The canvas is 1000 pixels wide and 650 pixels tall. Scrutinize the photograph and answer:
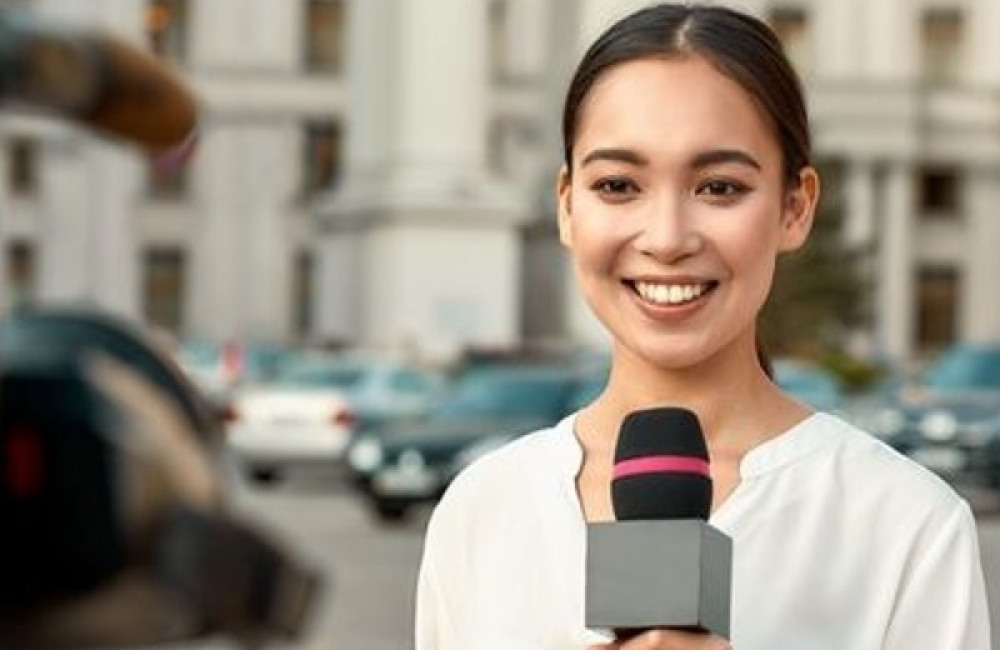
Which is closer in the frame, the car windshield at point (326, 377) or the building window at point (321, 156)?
the car windshield at point (326, 377)

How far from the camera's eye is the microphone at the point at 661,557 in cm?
201

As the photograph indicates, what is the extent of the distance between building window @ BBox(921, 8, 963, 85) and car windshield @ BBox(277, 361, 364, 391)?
5274 cm

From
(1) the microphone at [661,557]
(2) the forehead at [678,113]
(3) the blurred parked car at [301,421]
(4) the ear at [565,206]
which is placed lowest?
(3) the blurred parked car at [301,421]

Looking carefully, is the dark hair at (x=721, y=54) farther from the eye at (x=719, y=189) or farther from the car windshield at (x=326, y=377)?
the car windshield at (x=326, y=377)

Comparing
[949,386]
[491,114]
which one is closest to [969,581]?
[949,386]

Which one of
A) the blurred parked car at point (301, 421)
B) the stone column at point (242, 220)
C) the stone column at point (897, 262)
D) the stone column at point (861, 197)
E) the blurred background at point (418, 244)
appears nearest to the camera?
the blurred background at point (418, 244)

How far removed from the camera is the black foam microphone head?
2.11 m

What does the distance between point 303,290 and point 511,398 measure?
61336 millimetres

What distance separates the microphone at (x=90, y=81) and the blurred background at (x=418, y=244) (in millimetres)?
12

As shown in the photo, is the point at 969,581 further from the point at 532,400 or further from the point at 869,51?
the point at 869,51

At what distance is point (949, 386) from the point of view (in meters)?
26.4

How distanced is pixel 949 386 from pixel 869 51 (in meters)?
57.7

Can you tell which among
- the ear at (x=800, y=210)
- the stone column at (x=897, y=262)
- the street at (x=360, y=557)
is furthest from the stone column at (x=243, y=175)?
the ear at (x=800, y=210)

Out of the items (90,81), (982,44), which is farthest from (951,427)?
(982,44)
